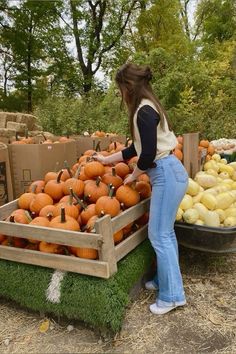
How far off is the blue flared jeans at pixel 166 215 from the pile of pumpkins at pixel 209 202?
0.41 metres

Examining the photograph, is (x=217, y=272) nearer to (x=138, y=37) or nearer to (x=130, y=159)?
(x=130, y=159)

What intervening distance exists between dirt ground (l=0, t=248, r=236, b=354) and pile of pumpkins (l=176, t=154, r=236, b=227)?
593mm

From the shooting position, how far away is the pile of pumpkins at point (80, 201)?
267 centimetres

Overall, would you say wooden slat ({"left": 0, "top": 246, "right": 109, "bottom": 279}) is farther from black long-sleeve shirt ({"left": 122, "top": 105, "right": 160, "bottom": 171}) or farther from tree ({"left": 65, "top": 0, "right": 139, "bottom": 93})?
tree ({"left": 65, "top": 0, "right": 139, "bottom": 93})

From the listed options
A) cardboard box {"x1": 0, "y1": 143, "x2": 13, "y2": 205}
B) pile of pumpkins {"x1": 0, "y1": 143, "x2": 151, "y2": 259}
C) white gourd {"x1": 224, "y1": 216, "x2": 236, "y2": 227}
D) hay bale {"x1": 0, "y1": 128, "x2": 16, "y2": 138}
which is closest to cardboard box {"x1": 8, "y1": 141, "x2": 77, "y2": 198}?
cardboard box {"x1": 0, "y1": 143, "x2": 13, "y2": 205}

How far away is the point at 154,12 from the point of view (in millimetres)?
20125

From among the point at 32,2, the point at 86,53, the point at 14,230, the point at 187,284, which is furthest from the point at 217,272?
the point at 86,53

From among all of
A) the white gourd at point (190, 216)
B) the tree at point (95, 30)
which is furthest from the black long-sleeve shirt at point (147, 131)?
the tree at point (95, 30)

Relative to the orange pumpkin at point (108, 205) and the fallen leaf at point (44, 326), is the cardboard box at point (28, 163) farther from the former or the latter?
the fallen leaf at point (44, 326)

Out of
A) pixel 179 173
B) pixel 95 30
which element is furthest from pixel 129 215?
pixel 95 30

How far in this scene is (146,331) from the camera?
8.55 feet

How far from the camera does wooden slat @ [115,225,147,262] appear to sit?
8.60 ft

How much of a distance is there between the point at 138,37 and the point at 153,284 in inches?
776

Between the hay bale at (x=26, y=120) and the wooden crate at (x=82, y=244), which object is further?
the hay bale at (x=26, y=120)
